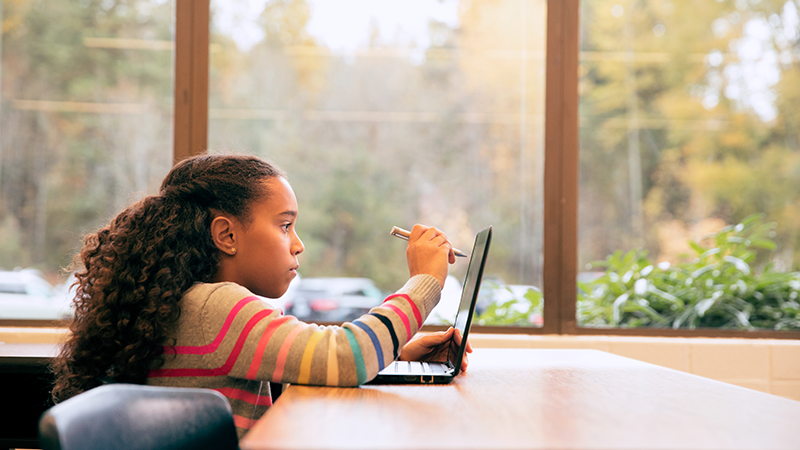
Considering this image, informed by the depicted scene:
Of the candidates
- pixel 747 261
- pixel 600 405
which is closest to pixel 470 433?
pixel 600 405

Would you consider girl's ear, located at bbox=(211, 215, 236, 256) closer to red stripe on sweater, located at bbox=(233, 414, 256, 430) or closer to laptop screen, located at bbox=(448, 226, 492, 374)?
red stripe on sweater, located at bbox=(233, 414, 256, 430)

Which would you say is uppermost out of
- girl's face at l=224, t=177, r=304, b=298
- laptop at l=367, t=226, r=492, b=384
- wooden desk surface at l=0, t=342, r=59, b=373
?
girl's face at l=224, t=177, r=304, b=298

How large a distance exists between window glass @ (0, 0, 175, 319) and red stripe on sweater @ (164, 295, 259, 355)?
5.43 ft

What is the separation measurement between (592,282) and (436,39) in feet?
4.73

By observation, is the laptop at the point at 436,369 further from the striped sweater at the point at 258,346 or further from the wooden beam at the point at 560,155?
the wooden beam at the point at 560,155

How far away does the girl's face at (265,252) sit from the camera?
1.06 m

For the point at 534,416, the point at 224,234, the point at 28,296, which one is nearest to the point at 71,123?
the point at 28,296

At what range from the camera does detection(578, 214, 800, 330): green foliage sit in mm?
2092

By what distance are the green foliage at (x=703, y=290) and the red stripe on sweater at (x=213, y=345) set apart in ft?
5.26

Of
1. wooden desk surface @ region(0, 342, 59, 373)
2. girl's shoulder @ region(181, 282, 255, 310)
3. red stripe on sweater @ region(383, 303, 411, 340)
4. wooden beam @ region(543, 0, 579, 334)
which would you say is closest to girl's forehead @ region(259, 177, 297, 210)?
girl's shoulder @ region(181, 282, 255, 310)

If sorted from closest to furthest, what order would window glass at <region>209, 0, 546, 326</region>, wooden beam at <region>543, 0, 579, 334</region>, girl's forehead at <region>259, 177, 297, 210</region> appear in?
girl's forehead at <region>259, 177, 297, 210</region>
wooden beam at <region>543, 0, 579, 334</region>
window glass at <region>209, 0, 546, 326</region>

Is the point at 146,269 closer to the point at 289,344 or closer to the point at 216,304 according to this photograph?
the point at 216,304

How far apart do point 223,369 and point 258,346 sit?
8 centimetres

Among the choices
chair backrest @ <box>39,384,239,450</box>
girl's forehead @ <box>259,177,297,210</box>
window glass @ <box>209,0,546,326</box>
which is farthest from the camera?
window glass @ <box>209,0,546,326</box>
